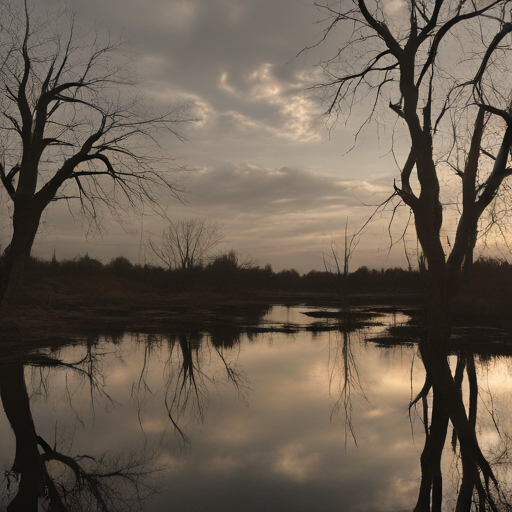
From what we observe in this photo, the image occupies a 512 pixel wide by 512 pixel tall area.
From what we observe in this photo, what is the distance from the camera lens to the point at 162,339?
35.6 feet

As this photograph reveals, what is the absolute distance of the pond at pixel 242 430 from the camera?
333 centimetres

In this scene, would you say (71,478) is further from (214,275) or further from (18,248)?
(214,275)

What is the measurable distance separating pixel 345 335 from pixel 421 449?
8.03 meters

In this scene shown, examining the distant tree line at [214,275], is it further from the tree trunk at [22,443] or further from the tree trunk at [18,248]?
the tree trunk at [22,443]

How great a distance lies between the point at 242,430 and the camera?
15.2 feet

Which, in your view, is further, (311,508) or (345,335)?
(345,335)

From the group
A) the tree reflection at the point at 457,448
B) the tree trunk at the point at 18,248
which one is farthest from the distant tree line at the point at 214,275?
the tree reflection at the point at 457,448

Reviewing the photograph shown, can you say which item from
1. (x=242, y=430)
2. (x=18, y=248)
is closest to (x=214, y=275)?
(x=18, y=248)

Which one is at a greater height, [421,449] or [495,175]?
[495,175]

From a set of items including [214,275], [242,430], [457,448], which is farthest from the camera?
[214,275]

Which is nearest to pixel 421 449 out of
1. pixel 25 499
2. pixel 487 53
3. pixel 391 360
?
pixel 25 499

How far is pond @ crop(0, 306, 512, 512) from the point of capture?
10.9 feet

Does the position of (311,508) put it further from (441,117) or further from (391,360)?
(441,117)

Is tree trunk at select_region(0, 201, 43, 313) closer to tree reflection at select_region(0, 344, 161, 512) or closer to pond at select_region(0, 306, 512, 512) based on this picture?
pond at select_region(0, 306, 512, 512)
